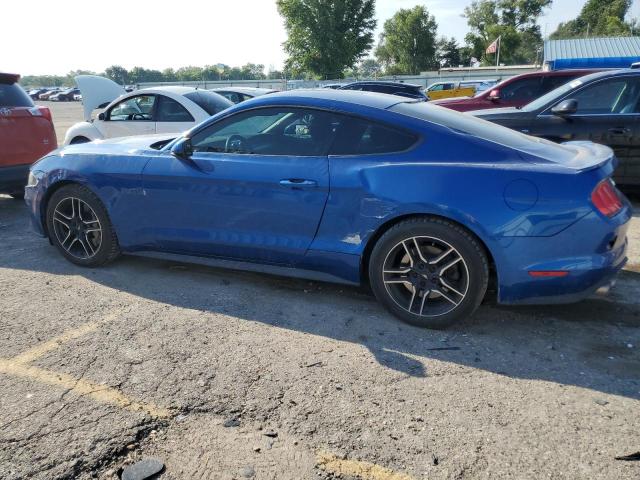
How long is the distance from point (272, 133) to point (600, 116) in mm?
4627

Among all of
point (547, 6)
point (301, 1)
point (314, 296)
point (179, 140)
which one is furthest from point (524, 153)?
point (547, 6)

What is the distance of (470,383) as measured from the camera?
9.18 ft

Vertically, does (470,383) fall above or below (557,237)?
below

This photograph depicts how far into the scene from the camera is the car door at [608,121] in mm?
6230

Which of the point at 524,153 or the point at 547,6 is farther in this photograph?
the point at 547,6

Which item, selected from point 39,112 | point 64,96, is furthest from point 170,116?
point 64,96

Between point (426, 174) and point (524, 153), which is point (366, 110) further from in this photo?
point (524, 153)

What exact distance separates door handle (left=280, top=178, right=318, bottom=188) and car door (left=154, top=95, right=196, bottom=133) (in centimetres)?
478

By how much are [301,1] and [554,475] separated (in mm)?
52217

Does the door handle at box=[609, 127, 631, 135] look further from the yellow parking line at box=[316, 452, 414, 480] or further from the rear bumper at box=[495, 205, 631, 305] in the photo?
the yellow parking line at box=[316, 452, 414, 480]

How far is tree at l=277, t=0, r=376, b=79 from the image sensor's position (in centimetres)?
4851

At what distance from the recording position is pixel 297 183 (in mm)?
3574

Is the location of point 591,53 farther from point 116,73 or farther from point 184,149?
point 116,73

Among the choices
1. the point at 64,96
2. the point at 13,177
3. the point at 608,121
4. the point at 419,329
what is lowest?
the point at 419,329
